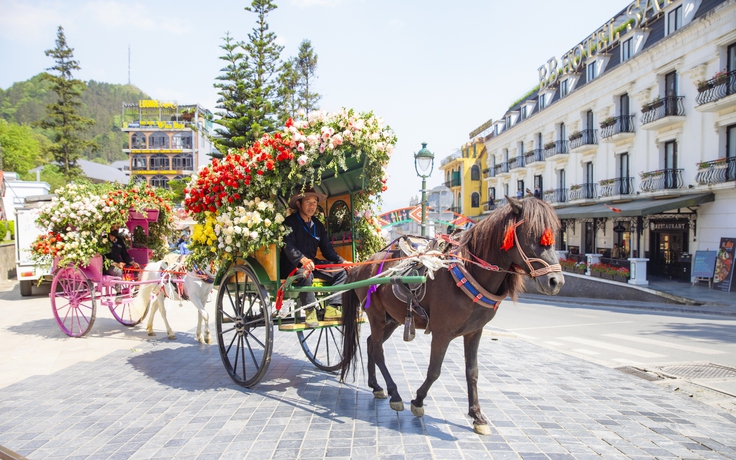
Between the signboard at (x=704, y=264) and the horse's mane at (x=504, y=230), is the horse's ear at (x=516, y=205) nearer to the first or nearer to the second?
the horse's mane at (x=504, y=230)

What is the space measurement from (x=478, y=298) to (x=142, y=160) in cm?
8010

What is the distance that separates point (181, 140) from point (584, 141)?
6340cm

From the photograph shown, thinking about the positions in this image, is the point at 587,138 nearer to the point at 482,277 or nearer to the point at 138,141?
the point at 482,277

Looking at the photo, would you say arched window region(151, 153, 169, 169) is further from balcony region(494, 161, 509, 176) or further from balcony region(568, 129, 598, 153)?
balcony region(568, 129, 598, 153)

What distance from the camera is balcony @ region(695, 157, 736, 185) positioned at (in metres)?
17.5

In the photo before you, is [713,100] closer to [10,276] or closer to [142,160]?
[10,276]

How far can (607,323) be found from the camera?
11734 mm

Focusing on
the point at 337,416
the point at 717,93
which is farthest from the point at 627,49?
the point at 337,416

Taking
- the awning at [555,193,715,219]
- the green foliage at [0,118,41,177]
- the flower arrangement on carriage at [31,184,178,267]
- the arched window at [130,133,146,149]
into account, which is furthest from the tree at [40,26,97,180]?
the arched window at [130,133,146,149]

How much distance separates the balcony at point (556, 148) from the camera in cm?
2986

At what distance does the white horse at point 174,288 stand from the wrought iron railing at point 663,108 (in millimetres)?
20267

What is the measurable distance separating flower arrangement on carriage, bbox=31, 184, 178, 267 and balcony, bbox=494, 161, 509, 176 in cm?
3407

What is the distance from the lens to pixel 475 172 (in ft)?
158

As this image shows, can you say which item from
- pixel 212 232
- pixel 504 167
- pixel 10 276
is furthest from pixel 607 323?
pixel 504 167
